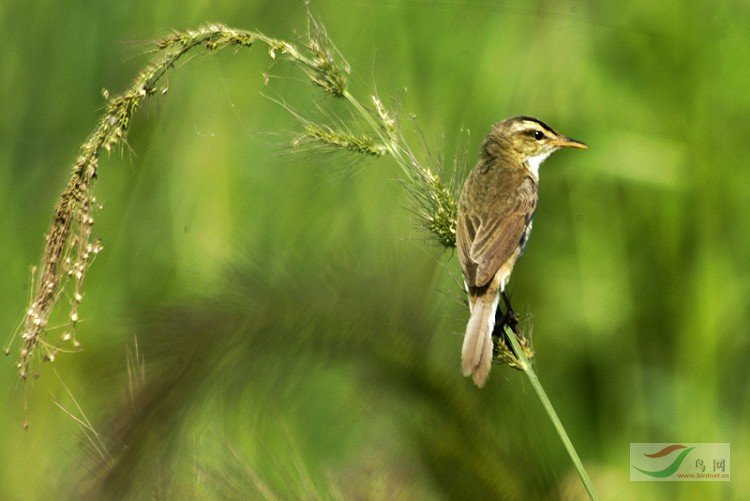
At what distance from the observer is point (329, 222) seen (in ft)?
11.2

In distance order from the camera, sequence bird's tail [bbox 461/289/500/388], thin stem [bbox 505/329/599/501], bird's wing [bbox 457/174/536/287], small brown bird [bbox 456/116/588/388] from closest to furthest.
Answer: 1. thin stem [bbox 505/329/599/501]
2. bird's tail [bbox 461/289/500/388]
3. small brown bird [bbox 456/116/588/388]
4. bird's wing [bbox 457/174/536/287]

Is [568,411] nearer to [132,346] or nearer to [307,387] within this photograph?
[307,387]

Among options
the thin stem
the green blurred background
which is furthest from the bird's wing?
the thin stem

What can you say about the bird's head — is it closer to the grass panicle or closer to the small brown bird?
the small brown bird

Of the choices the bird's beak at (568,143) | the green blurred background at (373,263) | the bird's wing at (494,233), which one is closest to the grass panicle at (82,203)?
the green blurred background at (373,263)

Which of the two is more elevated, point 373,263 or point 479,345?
point 373,263

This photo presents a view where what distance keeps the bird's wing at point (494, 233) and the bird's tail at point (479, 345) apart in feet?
0.55

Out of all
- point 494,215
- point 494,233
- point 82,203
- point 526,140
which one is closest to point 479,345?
point 494,233

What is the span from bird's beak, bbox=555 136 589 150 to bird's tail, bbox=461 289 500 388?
0.80 metres

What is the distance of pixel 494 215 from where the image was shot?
3.37m

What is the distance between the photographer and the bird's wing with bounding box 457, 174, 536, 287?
10.0 ft

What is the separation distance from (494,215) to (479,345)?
0.87 m

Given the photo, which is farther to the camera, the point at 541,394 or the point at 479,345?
the point at 479,345

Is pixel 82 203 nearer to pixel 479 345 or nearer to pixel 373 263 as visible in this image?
pixel 373 263
